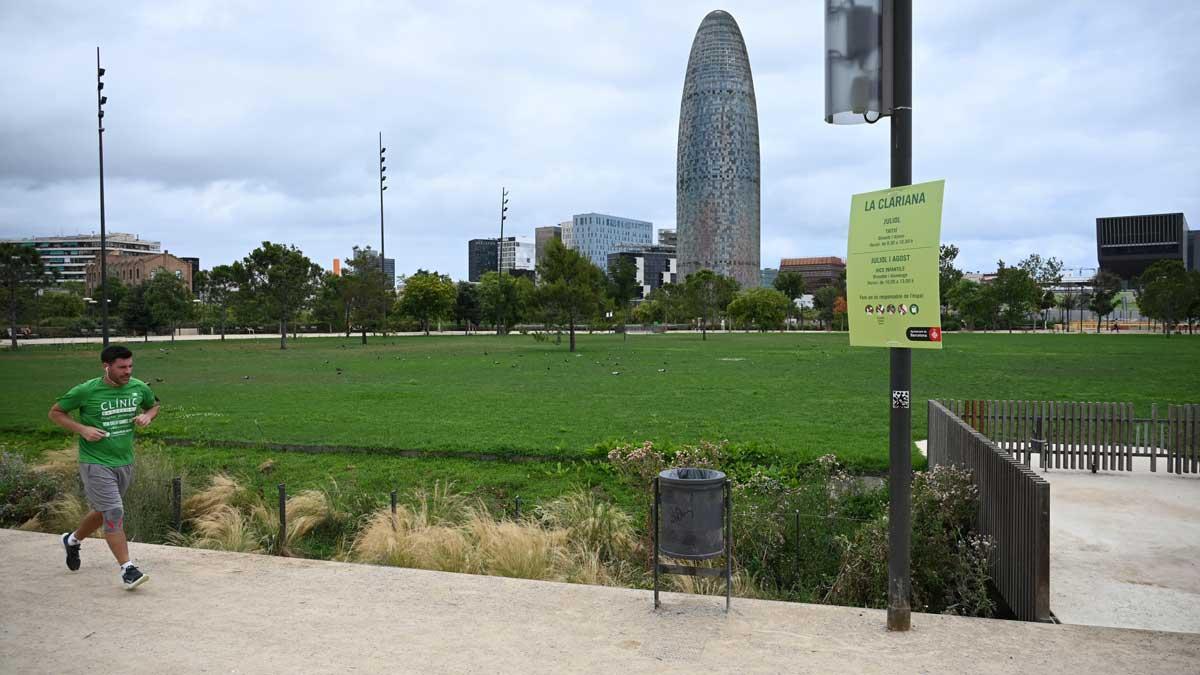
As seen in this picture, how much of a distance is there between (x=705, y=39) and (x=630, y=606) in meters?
189

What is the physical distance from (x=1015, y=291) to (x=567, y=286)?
63.7 m

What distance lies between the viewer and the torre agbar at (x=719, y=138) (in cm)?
18238

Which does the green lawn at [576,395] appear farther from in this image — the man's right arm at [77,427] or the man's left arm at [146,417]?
the man's right arm at [77,427]

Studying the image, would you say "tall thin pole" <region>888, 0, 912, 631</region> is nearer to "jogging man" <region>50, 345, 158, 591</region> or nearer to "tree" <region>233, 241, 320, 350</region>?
"jogging man" <region>50, 345, 158, 591</region>

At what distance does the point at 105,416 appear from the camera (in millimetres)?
6984

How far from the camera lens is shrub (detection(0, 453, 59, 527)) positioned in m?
10.4

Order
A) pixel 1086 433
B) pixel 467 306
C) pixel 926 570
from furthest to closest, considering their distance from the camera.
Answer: pixel 467 306, pixel 1086 433, pixel 926 570

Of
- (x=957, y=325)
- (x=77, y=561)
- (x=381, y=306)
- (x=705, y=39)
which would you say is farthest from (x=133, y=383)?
(x=705, y=39)

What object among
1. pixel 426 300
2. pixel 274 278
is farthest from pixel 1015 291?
pixel 274 278

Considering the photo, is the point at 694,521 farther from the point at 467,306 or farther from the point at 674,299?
the point at 467,306

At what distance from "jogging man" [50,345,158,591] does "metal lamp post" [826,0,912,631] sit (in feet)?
18.3

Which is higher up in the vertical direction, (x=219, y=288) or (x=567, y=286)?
(x=219, y=288)

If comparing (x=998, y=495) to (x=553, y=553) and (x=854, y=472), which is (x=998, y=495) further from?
(x=854, y=472)

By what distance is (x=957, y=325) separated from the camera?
4409 inches
